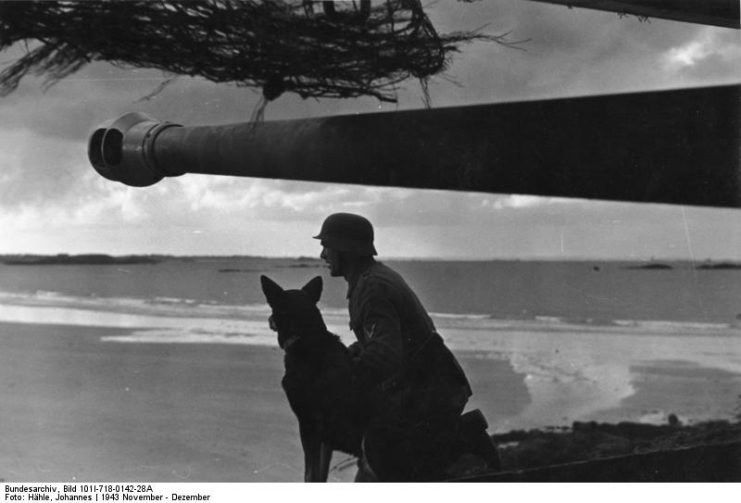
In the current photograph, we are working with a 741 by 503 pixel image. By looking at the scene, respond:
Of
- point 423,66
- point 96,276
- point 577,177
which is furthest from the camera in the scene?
point 96,276

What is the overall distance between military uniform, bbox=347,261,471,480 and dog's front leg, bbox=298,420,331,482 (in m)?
0.16

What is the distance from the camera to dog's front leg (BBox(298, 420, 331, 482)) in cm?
254

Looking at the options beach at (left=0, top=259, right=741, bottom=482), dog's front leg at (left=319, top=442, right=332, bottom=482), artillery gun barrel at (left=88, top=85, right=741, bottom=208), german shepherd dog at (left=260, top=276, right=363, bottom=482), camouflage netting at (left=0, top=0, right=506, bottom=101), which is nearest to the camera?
artillery gun barrel at (left=88, top=85, right=741, bottom=208)

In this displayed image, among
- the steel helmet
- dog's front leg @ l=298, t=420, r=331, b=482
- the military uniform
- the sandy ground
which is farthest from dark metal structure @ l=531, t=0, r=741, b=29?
dog's front leg @ l=298, t=420, r=331, b=482

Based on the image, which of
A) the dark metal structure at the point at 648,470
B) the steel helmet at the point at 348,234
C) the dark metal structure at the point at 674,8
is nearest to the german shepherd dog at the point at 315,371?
the steel helmet at the point at 348,234

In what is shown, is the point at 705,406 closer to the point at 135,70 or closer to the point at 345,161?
the point at 345,161

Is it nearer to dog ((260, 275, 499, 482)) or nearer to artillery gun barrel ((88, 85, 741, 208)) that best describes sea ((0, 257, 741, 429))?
dog ((260, 275, 499, 482))

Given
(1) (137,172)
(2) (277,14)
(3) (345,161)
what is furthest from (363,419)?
(2) (277,14)

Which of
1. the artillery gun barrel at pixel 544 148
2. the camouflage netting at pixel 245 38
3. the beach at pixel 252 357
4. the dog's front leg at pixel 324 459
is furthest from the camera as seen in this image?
the beach at pixel 252 357

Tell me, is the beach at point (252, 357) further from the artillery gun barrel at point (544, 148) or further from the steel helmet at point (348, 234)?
the artillery gun barrel at point (544, 148)

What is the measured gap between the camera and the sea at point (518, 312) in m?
2.74

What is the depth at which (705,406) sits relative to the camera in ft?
10.4

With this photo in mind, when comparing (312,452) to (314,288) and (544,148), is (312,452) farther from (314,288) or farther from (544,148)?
(544,148)

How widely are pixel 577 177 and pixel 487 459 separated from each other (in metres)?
1.28
